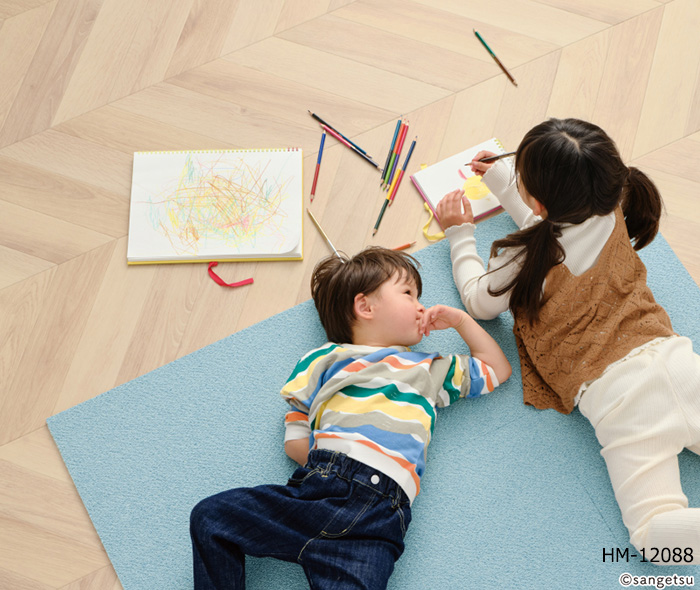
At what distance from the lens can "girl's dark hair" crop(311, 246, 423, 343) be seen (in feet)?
3.93

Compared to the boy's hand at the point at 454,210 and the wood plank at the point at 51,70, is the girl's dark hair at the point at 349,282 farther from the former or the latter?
the wood plank at the point at 51,70

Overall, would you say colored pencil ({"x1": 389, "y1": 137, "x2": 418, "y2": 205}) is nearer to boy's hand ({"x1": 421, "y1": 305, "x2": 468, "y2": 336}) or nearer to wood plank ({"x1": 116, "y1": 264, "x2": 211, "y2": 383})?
boy's hand ({"x1": 421, "y1": 305, "x2": 468, "y2": 336})

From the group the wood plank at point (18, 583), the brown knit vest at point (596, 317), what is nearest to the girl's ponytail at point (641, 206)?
the brown knit vest at point (596, 317)

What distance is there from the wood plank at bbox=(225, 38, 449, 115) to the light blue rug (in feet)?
1.55

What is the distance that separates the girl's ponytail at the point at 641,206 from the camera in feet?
3.70

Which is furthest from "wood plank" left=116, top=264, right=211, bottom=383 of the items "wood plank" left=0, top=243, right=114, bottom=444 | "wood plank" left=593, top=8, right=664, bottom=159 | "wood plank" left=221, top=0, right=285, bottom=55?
"wood plank" left=593, top=8, right=664, bottom=159

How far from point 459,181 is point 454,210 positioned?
11cm

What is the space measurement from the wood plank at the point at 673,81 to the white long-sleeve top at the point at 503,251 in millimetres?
356

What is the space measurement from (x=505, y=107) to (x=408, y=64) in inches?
9.7

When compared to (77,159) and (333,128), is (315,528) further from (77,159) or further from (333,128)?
(77,159)

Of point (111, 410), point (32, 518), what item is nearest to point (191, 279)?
point (111, 410)

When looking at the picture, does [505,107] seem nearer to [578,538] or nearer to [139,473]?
[578,538]

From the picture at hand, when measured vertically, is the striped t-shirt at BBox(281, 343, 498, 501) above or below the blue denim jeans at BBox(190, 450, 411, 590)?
above

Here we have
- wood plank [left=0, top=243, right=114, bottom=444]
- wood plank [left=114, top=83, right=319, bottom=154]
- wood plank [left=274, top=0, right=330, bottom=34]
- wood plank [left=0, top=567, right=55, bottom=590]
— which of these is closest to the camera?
wood plank [left=0, top=567, right=55, bottom=590]
